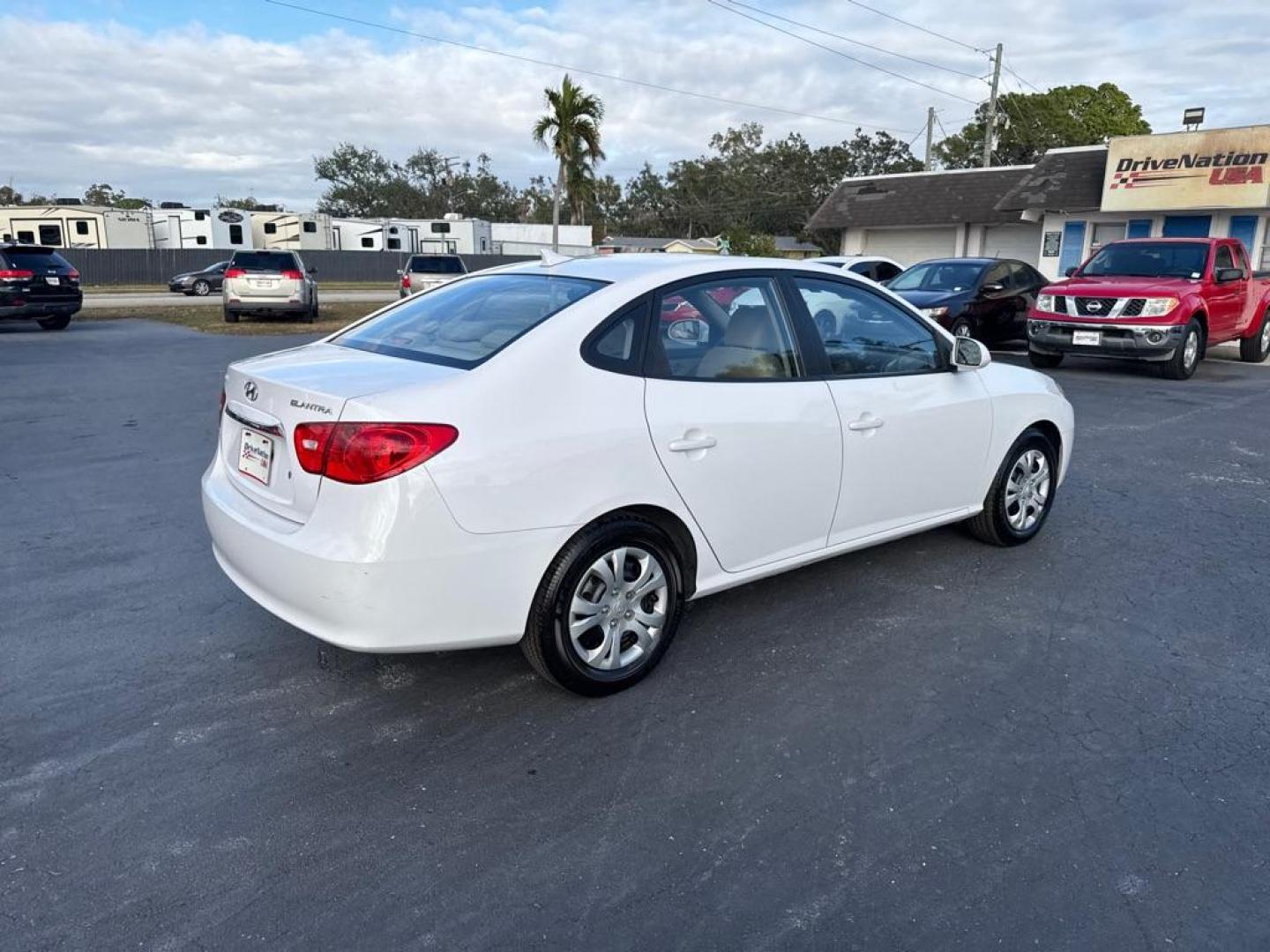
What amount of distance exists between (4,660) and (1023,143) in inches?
2334

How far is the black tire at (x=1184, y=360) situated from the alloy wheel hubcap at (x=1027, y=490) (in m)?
8.31

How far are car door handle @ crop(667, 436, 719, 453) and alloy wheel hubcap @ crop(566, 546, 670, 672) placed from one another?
1.33 feet

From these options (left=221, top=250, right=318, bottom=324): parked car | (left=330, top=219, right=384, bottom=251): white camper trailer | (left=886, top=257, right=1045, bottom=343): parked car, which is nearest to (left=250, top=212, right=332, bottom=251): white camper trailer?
(left=330, top=219, right=384, bottom=251): white camper trailer

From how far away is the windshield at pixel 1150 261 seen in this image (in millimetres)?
12875

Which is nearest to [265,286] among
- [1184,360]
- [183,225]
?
[1184,360]

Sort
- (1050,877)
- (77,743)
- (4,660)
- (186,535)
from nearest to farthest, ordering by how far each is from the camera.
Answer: (1050,877), (77,743), (4,660), (186,535)

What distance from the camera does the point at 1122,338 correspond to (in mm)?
12062

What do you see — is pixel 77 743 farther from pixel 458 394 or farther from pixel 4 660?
pixel 458 394

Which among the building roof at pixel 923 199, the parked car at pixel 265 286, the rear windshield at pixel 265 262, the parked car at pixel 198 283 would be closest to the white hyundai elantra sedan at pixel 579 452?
the parked car at pixel 265 286

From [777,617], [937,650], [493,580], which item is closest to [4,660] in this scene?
[493,580]

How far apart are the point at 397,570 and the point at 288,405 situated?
0.75 m

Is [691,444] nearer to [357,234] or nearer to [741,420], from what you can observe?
[741,420]

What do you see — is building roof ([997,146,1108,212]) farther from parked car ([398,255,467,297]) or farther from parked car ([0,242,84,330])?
parked car ([0,242,84,330])

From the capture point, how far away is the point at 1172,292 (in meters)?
11.9
